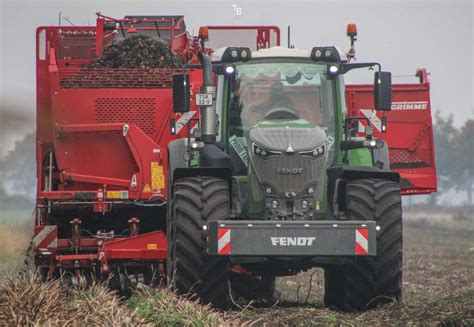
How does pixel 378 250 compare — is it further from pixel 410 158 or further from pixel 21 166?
pixel 21 166

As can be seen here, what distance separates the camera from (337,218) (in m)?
12.6

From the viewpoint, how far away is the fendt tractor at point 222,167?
1209 centimetres

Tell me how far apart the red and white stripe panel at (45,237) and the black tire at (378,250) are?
13.8 feet

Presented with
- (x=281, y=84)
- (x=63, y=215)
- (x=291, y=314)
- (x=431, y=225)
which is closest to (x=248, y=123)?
(x=281, y=84)

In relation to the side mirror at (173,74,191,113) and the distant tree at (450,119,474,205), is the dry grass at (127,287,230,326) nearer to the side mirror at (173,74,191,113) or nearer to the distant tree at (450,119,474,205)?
the side mirror at (173,74,191,113)

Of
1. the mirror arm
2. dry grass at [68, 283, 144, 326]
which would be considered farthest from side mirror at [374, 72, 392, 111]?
dry grass at [68, 283, 144, 326]

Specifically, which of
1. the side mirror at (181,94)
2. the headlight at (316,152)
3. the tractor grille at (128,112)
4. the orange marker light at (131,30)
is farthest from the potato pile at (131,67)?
the headlight at (316,152)

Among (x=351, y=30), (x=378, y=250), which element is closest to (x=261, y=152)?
(x=378, y=250)

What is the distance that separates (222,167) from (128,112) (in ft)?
11.5

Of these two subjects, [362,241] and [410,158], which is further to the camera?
[410,158]

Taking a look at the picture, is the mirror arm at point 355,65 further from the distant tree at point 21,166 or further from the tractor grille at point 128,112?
the distant tree at point 21,166

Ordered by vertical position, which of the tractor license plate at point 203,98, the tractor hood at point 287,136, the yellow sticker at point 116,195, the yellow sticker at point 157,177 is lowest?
the yellow sticker at point 116,195

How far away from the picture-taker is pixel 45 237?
15.1 meters

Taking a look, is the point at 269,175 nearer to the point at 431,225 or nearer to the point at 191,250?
the point at 191,250
